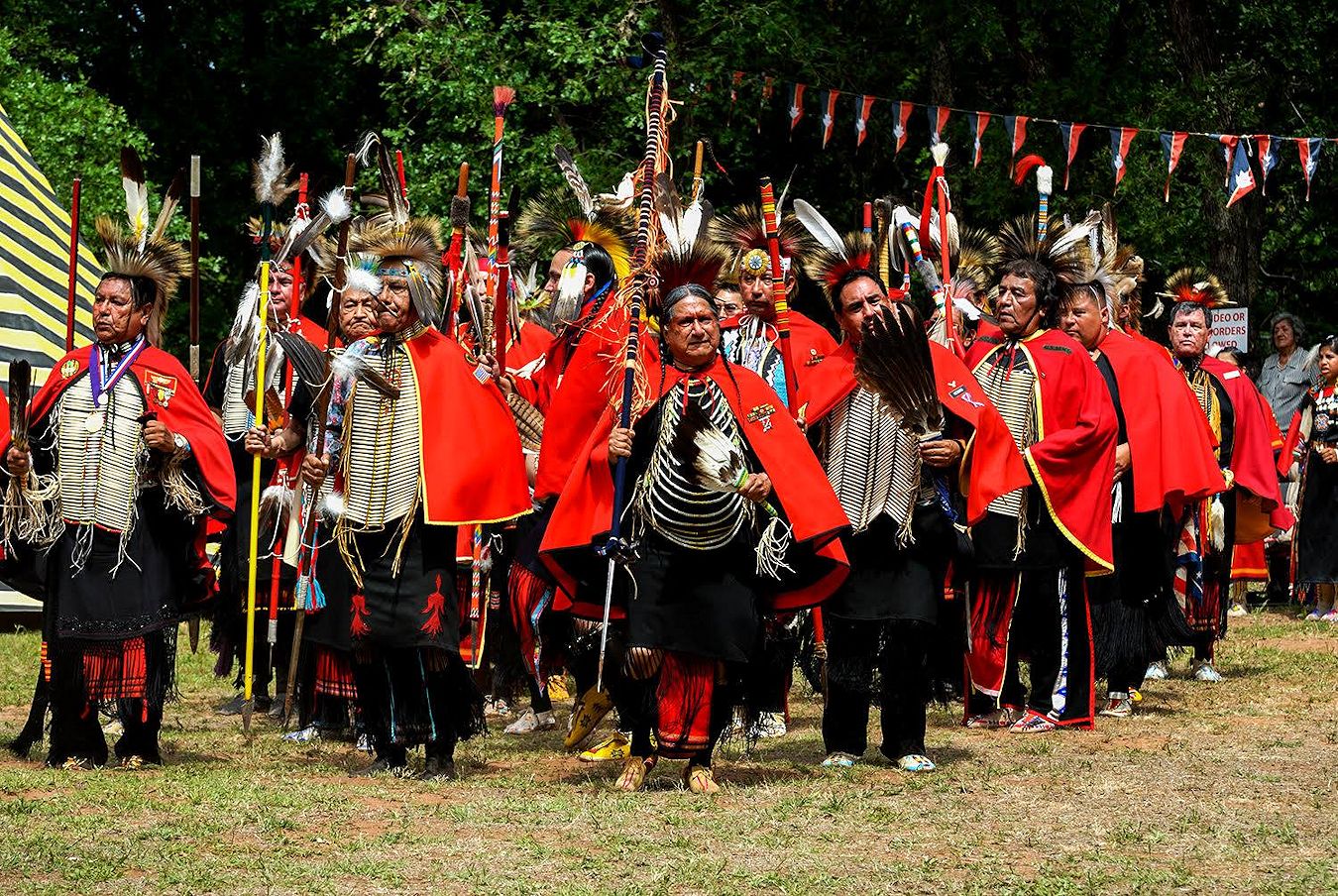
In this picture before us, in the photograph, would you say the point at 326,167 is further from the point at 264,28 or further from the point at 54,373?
the point at 54,373

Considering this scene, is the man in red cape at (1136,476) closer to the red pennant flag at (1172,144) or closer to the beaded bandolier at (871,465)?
the beaded bandolier at (871,465)

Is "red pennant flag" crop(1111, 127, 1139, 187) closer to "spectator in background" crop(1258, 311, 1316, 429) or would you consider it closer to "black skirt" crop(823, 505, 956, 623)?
"spectator in background" crop(1258, 311, 1316, 429)

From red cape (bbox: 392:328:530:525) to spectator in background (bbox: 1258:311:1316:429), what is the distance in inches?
389

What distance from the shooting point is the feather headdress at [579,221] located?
8.68 meters

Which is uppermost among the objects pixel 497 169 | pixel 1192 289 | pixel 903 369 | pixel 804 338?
pixel 497 169

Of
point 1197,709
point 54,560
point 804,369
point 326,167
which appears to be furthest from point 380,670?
point 326,167

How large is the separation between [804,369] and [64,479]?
2.86 metres

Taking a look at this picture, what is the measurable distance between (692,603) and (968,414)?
4.46ft

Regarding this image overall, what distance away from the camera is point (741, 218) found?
903 cm

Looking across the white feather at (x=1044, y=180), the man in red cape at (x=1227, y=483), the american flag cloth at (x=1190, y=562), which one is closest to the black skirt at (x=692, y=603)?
the white feather at (x=1044, y=180)

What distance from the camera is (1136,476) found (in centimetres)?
921

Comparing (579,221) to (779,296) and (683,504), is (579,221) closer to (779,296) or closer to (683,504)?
(779,296)

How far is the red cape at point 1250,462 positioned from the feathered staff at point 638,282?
198 inches

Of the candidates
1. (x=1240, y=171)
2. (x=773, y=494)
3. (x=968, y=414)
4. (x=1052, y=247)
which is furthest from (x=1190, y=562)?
(x=1240, y=171)
